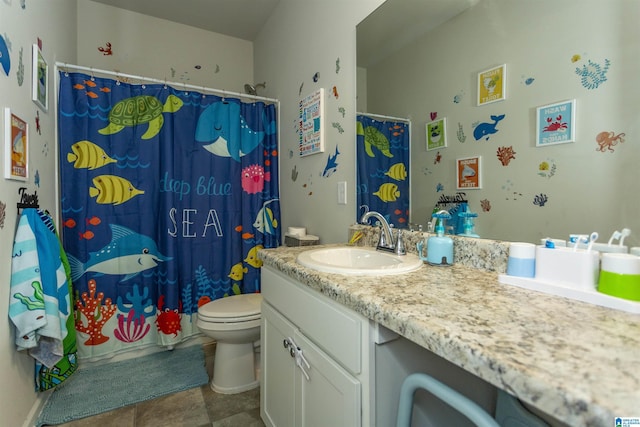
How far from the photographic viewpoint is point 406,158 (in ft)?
4.40

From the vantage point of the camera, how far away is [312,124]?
1890 millimetres

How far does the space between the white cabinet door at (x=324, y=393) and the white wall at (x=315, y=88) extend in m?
0.79

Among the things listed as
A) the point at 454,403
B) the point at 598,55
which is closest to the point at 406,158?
the point at 598,55

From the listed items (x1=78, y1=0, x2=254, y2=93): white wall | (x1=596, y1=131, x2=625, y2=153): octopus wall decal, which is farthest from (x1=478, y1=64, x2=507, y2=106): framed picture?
(x1=78, y1=0, x2=254, y2=93): white wall

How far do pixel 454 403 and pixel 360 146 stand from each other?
3.84ft

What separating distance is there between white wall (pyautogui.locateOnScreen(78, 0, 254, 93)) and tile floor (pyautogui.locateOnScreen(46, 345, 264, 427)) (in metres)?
2.35

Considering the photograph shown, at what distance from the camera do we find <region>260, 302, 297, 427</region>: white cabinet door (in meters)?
1.13

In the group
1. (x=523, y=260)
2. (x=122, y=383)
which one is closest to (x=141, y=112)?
(x=122, y=383)

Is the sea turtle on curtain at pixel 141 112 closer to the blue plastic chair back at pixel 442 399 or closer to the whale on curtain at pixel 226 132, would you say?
the whale on curtain at pixel 226 132

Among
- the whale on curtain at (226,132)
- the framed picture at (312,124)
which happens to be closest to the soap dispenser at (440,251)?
the framed picture at (312,124)

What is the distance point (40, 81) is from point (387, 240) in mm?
1836

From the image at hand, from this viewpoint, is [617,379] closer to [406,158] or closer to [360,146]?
[406,158]

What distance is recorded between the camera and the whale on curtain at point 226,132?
Result: 7.21 ft

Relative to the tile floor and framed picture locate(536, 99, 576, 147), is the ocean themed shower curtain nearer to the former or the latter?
the tile floor
